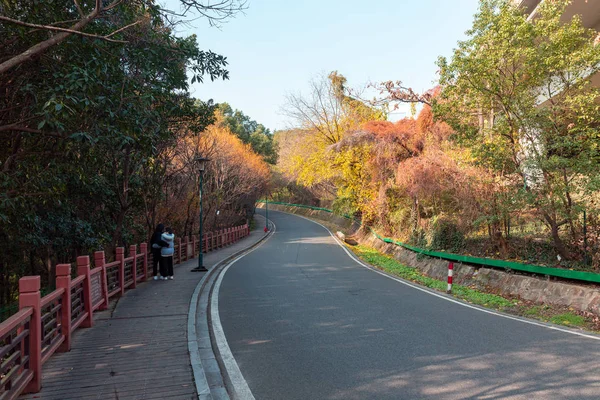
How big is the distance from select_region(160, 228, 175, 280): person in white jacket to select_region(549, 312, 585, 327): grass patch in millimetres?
10004

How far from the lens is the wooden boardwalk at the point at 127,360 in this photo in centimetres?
439

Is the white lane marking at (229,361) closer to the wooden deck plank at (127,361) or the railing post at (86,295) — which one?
the wooden deck plank at (127,361)

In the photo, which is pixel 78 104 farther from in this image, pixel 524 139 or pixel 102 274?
pixel 524 139

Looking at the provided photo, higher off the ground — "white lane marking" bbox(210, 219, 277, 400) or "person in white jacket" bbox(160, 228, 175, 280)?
"person in white jacket" bbox(160, 228, 175, 280)

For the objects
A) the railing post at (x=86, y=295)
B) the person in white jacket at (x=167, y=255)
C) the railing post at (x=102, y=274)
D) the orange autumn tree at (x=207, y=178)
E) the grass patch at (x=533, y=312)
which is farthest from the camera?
the orange autumn tree at (x=207, y=178)

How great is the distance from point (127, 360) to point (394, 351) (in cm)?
360

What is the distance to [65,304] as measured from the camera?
591 cm

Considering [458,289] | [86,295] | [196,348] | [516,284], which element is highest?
[86,295]

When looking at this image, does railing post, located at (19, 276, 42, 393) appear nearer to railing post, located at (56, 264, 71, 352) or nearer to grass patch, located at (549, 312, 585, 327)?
railing post, located at (56, 264, 71, 352)

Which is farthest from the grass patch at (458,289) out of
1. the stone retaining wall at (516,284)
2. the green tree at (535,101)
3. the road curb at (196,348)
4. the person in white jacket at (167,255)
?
the person in white jacket at (167,255)

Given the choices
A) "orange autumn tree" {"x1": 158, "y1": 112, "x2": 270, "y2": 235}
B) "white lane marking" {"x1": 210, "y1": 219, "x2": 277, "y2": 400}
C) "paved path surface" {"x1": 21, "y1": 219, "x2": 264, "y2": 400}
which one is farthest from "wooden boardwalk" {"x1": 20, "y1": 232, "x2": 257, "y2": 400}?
"orange autumn tree" {"x1": 158, "y1": 112, "x2": 270, "y2": 235}

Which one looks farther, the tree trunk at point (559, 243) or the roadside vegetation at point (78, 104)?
the tree trunk at point (559, 243)

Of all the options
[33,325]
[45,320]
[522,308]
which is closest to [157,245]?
[45,320]

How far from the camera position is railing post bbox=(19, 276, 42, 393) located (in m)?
4.44
